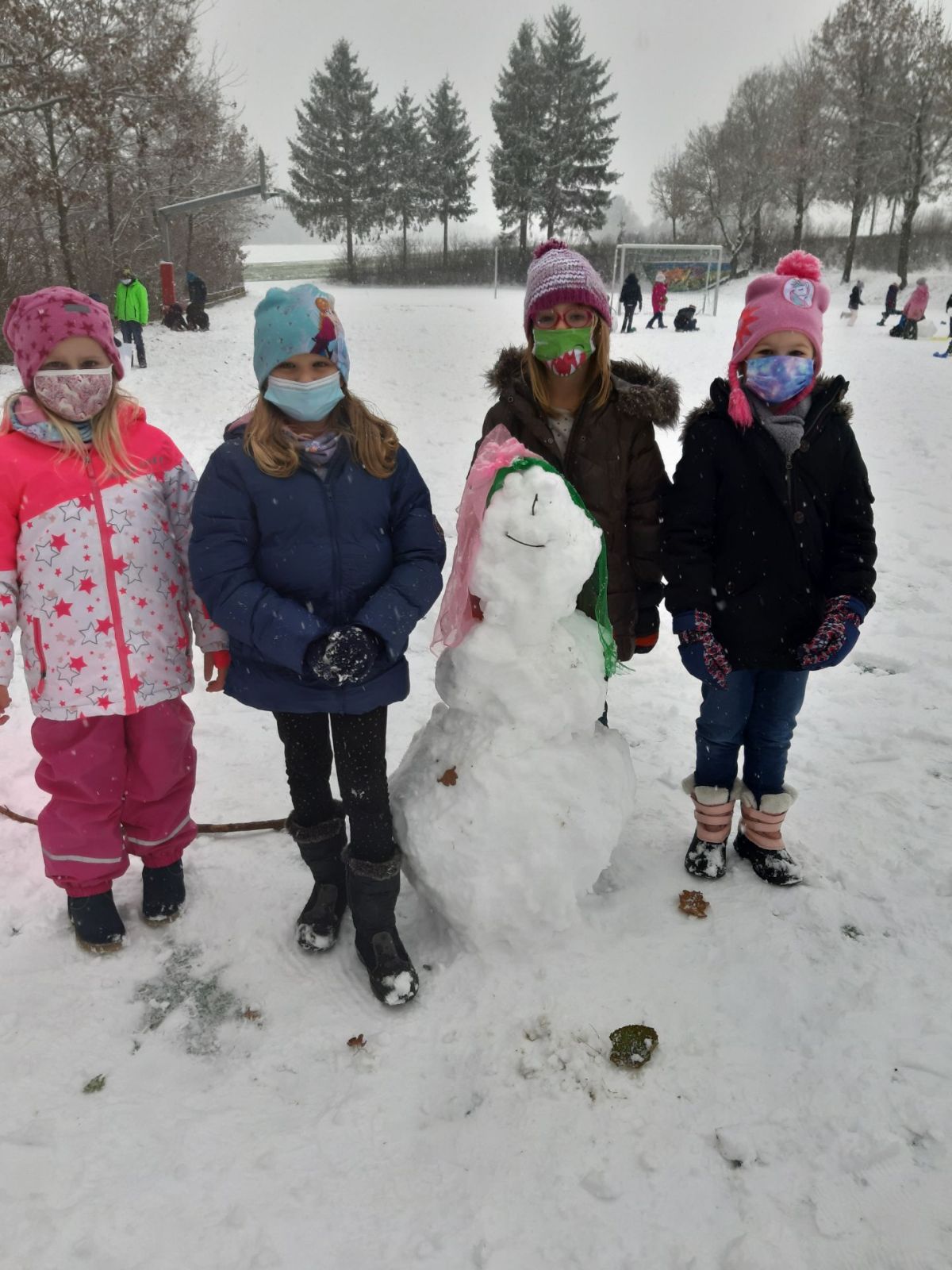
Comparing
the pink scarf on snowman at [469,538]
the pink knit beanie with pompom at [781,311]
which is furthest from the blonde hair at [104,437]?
the pink knit beanie with pompom at [781,311]

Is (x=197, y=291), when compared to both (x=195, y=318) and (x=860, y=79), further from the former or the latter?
(x=860, y=79)

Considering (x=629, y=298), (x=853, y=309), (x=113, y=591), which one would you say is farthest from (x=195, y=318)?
(x=113, y=591)

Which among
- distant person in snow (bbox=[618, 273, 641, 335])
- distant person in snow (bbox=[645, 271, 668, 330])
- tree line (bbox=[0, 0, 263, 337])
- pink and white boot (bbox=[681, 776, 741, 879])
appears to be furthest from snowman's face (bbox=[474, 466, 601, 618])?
distant person in snow (bbox=[645, 271, 668, 330])

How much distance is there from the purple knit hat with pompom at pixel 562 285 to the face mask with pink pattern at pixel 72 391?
1290 mm

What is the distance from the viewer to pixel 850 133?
27812 millimetres

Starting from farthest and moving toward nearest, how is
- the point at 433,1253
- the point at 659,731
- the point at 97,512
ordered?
the point at 659,731 < the point at 97,512 < the point at 433,1253

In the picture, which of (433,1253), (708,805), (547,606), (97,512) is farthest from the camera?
(708,805)

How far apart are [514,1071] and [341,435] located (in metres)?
1.80

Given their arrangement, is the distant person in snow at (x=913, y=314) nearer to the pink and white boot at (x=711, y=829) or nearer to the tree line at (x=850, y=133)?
the tree line at (x=850, y=133)

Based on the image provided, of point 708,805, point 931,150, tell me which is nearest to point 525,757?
point 708,805

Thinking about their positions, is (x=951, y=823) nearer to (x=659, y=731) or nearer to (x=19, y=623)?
(x=659, y=731)

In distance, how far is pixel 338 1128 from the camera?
1.91m

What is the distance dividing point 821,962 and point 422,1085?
1.25 meters

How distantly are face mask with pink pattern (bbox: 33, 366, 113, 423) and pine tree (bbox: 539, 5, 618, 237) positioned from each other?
3932 cm
